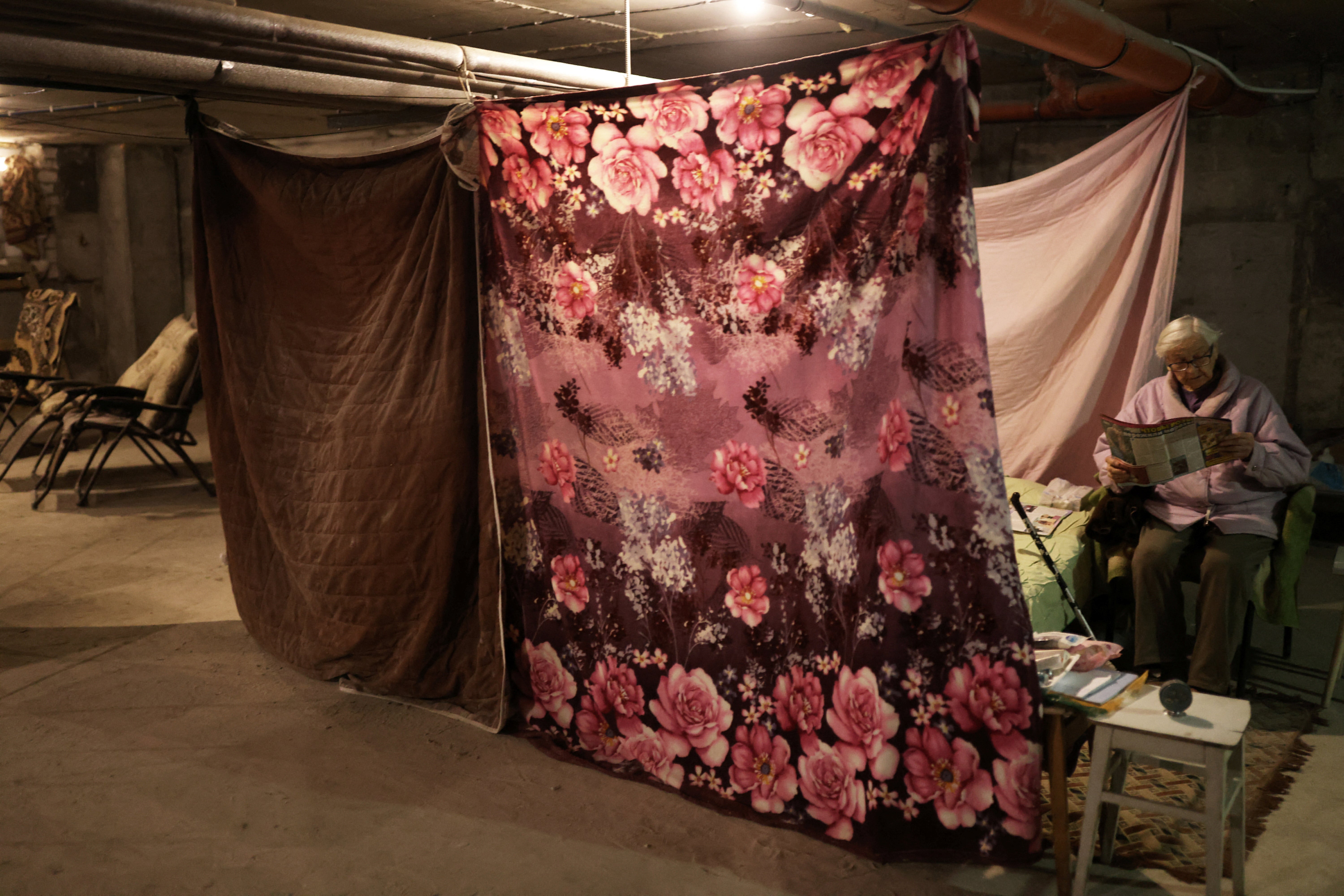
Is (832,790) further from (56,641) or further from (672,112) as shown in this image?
(56,641)

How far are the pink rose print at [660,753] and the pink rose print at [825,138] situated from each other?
1520 mm

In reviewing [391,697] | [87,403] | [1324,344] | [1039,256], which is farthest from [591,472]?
[1324,344]

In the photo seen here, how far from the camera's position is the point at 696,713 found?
2.74m

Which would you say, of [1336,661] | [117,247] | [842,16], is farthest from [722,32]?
[117,247]

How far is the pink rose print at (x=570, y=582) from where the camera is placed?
291cm

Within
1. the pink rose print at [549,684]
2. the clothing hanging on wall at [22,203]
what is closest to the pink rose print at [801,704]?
the pink rose print at [549,684]

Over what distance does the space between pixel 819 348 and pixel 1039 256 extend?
2.00 metres

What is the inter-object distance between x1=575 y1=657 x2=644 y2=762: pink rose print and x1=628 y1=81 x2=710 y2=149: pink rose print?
56.6 inches

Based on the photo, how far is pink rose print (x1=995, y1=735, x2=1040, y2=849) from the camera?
7.41 ft

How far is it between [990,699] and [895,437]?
626mm

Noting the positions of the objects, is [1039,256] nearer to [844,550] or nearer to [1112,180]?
[1112,180]

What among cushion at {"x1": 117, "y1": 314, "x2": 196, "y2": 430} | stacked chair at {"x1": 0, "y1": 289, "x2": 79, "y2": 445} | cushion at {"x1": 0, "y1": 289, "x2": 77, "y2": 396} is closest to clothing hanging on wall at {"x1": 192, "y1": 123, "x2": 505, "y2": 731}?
cushion at {"x1": 117, "y1": 314, "x2": 196, "y2": 430}

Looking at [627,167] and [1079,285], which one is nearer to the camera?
[627,167]

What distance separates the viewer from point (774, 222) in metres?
2.42
